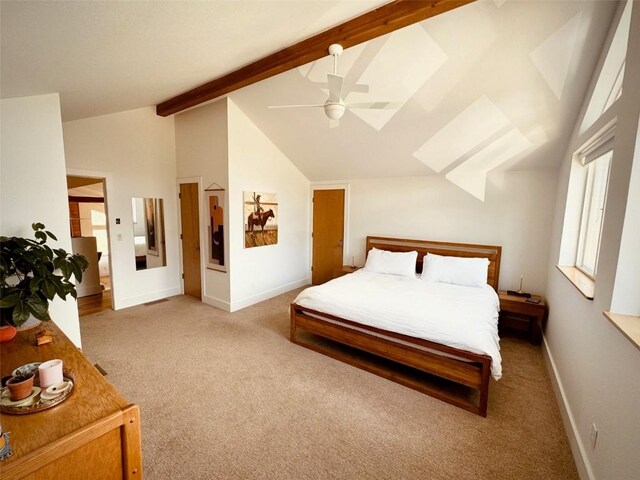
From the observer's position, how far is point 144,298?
455 cm

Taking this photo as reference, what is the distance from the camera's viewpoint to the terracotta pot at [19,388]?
104 centimetres

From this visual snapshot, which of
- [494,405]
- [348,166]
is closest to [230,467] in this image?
[494,405]

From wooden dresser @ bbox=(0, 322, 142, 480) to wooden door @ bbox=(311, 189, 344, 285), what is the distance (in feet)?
14.6

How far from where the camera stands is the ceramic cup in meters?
1.14

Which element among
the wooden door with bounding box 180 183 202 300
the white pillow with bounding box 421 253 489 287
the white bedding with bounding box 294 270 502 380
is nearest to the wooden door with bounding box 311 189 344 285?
the white bedding with bounding box 294 270 502 380

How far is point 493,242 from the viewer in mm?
3982

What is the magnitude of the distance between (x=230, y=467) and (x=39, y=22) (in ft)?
8.46

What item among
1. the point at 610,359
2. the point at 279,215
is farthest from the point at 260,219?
the point at 610,359

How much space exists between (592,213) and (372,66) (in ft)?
8.16

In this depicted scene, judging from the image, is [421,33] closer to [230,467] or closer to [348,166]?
[348,166]

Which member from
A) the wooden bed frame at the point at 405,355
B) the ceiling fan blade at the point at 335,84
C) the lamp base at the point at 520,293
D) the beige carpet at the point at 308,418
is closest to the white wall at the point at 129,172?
the beige carpet at the point at 308,418

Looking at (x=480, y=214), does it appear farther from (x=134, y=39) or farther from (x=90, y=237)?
(x=90, y=237)

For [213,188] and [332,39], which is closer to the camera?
[332,39]

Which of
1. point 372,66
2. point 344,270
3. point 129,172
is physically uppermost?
point 372,66
